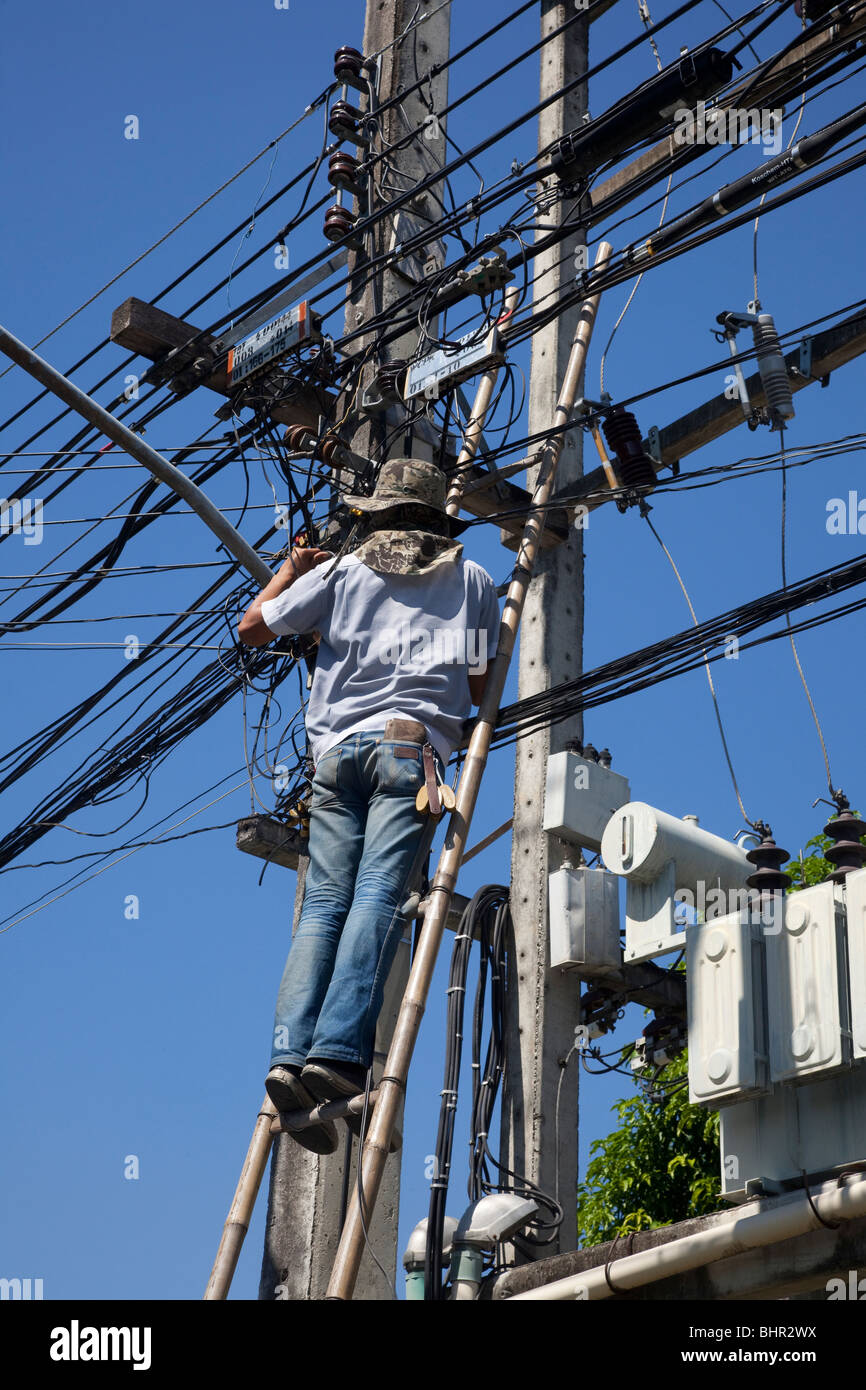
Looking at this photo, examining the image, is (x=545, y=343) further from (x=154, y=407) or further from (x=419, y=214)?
(x=154, y=407)

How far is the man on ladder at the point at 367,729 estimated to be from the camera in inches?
215

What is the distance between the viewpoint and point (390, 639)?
6086mm

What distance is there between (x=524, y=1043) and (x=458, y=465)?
232cm

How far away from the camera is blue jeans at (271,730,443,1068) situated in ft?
17.7

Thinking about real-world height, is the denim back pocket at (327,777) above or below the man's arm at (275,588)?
below

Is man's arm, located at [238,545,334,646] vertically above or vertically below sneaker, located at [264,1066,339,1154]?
above

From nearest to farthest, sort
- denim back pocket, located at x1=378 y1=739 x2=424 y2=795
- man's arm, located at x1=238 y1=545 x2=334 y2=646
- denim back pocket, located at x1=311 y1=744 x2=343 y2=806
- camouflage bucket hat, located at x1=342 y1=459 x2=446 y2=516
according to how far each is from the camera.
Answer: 1. denim back pocket, located at x1=378 y1=739 x2=424 y2=795
2. denim back pocket, located at x1=311 y1=744 x2=343 y2=806
3. man's arm, located at x1=238 y1=545 x2=334 y2=646
4. camouflage bucket hat, located at x1=342 y1=459 x2=446 y2=516

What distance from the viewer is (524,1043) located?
277 inches

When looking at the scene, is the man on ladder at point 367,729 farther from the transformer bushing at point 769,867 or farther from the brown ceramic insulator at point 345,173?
the brown ceramic insulator at point 345,173

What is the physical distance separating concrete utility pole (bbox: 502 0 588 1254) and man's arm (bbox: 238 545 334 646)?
56.4 inches

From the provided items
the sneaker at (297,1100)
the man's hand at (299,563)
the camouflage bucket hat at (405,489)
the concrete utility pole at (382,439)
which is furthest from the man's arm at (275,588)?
the sneaker at (297,1100)

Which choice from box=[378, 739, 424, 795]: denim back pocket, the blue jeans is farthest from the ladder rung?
box=[378, 739, 424, 795]: denim back pocket

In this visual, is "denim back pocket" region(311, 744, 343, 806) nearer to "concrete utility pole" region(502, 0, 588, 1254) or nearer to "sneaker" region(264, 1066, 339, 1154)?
"sneaker" region(264, 1066, 339, 1154)

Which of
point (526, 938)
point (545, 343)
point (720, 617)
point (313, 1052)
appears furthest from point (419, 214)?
point (313, 1052)
